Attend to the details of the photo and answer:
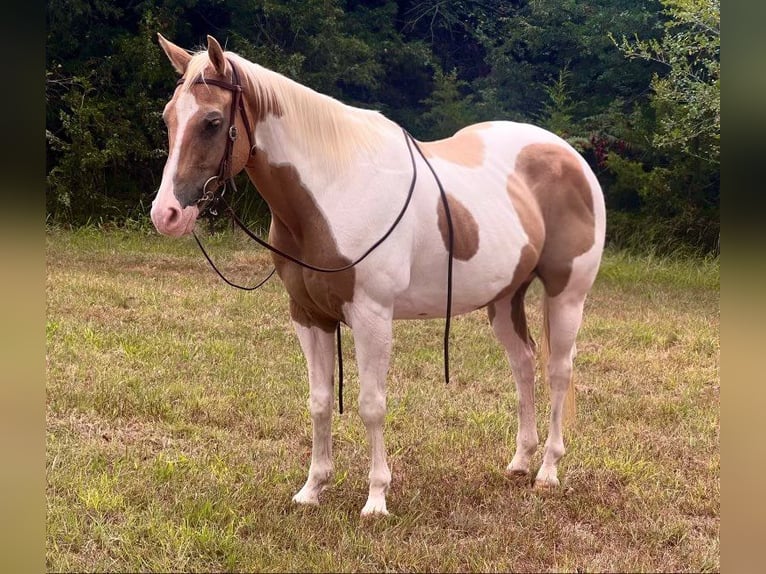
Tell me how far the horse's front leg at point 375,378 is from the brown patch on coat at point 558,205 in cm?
97

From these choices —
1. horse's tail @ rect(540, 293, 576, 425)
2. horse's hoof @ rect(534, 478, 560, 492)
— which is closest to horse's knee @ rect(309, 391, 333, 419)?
horse's hoof @ rect(534, 478, 560, 492)

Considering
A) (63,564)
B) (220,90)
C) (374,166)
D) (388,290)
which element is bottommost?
(63,564)

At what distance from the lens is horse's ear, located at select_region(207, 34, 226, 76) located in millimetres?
2186

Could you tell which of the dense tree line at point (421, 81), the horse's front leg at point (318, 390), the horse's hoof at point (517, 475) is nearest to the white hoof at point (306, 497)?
the horse's front leg at point (318, 390)

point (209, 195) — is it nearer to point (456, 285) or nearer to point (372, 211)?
point (372, 211)

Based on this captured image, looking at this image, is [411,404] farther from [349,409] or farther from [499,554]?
[499,554]

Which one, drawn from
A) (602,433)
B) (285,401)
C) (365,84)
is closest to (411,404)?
(285,401)

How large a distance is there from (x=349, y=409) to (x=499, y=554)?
179 centimetres

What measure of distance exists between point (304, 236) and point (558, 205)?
4.10 ft

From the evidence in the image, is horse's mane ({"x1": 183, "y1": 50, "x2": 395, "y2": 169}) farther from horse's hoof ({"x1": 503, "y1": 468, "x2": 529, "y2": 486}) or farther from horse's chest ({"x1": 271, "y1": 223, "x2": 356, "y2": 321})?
horse's hoof ({"x1": 503, "y1": 468, "x2": 529, "y2": 486})

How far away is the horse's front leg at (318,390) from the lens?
2754 millimetres

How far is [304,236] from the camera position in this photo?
2529mm

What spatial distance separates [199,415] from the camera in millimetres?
3770

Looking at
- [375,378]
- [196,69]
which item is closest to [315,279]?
[375,378]
